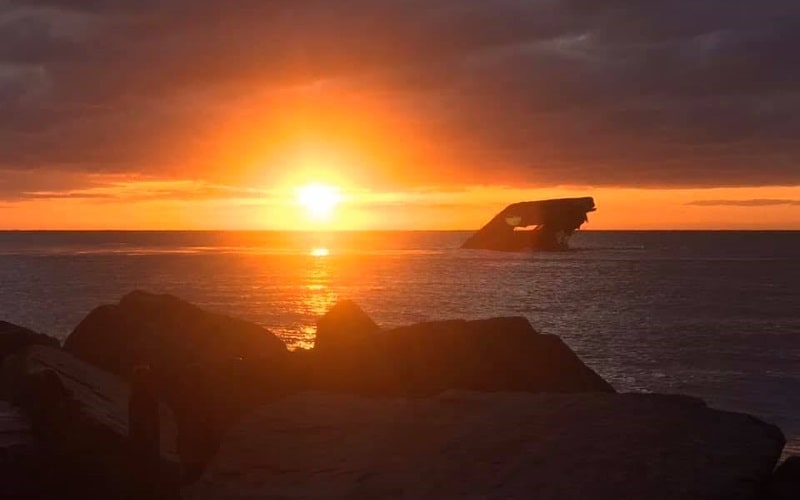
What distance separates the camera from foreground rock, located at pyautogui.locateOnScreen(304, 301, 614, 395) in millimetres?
12953

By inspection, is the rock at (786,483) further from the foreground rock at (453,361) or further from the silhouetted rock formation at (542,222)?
the silhouetted rock formation at (542,222)

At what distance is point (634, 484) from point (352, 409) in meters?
3.33

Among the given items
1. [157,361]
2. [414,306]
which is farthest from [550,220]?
[157,361]

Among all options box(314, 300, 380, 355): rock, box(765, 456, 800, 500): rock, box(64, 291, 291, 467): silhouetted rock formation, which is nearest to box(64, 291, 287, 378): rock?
box(64, 291, 291, 467): silhouetted rock formation

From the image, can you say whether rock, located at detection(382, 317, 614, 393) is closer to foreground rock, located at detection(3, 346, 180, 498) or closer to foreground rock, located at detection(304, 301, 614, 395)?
foreground rock, located at detection(304, 301, 614, 395)

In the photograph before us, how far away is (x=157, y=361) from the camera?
55.6ft

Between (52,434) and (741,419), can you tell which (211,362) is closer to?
(52,434)

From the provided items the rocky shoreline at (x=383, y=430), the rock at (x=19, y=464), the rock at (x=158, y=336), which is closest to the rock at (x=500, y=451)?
the rocky shoreline at (x=383, y=430)

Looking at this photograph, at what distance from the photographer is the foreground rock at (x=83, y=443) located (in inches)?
395

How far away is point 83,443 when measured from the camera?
10414 millimetres

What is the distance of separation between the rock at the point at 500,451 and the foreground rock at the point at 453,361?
3.54 meters

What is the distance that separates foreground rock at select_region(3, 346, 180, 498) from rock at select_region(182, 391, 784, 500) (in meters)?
1.98

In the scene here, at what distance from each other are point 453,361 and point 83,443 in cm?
583

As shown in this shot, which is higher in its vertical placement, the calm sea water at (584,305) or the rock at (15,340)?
the rock at (15,340)
